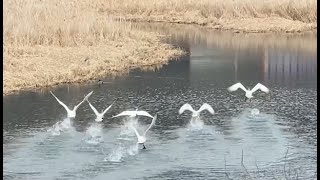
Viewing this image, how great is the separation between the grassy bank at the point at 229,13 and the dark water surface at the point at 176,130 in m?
12.3

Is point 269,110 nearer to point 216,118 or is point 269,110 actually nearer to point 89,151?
point 216,118

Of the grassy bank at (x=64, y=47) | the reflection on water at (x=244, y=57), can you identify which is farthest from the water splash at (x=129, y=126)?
the reflection on water at (x=244, y=57)

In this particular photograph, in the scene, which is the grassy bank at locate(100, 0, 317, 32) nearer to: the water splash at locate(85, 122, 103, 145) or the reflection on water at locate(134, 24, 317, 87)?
the reflection on water at locate(134, 24, 317, 87)

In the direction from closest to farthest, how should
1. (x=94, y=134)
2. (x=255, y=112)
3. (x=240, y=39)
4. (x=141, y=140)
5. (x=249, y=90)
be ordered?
(x=141, y=140) < (x=94, y=134) < (x=255, y=112) < (x=249, y=90) < (x=240, y=39)

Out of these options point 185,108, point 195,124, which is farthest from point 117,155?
point 185,108

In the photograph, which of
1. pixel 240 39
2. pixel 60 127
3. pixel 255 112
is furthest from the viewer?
pixel 240 39

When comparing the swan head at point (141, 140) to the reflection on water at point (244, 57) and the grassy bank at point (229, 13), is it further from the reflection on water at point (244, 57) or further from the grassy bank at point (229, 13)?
the grassy bank at point (229, 13)

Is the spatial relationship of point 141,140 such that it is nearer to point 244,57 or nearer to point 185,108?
point 185,108

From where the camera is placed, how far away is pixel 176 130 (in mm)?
14156

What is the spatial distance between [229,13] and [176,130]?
2338 centimetres

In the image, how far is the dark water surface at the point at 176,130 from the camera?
11555 millimetres

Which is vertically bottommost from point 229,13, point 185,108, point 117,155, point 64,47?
point 117,155

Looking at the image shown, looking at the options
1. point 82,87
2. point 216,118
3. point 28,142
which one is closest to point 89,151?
point 28,142

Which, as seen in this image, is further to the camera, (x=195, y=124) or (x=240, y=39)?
(x=240, y=39)
